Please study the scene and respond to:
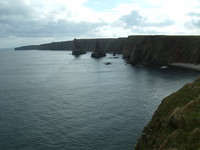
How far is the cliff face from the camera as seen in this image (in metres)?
169

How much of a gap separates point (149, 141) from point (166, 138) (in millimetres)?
4896

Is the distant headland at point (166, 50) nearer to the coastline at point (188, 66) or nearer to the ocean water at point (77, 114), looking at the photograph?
the coastline at point (188, 66)

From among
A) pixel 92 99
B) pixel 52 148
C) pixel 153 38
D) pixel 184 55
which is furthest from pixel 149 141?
pixel 153 38

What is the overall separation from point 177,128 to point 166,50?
16123 centimetres

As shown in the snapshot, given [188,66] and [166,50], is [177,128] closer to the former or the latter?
[188,66]

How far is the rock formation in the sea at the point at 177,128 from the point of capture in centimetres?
2343

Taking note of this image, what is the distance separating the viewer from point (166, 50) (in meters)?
181

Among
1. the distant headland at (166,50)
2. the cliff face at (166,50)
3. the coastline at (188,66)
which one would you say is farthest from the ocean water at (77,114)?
the cliff face at (166,50)

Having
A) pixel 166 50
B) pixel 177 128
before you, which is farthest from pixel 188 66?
pixel 177 128

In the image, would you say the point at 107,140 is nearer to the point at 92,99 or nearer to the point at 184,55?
the point at 92,99

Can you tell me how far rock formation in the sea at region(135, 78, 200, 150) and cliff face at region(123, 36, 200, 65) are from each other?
445 ft

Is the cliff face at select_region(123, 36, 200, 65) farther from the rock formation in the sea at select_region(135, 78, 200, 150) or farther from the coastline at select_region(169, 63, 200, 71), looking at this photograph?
the rock formation in the sea at select_region(135, 78, 200, 150)

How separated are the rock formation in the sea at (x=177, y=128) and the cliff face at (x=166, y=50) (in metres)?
136

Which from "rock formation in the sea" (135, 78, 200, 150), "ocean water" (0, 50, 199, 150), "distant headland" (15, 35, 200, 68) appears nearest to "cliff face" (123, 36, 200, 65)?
"distant headland" (15, 35, 200, 68)
